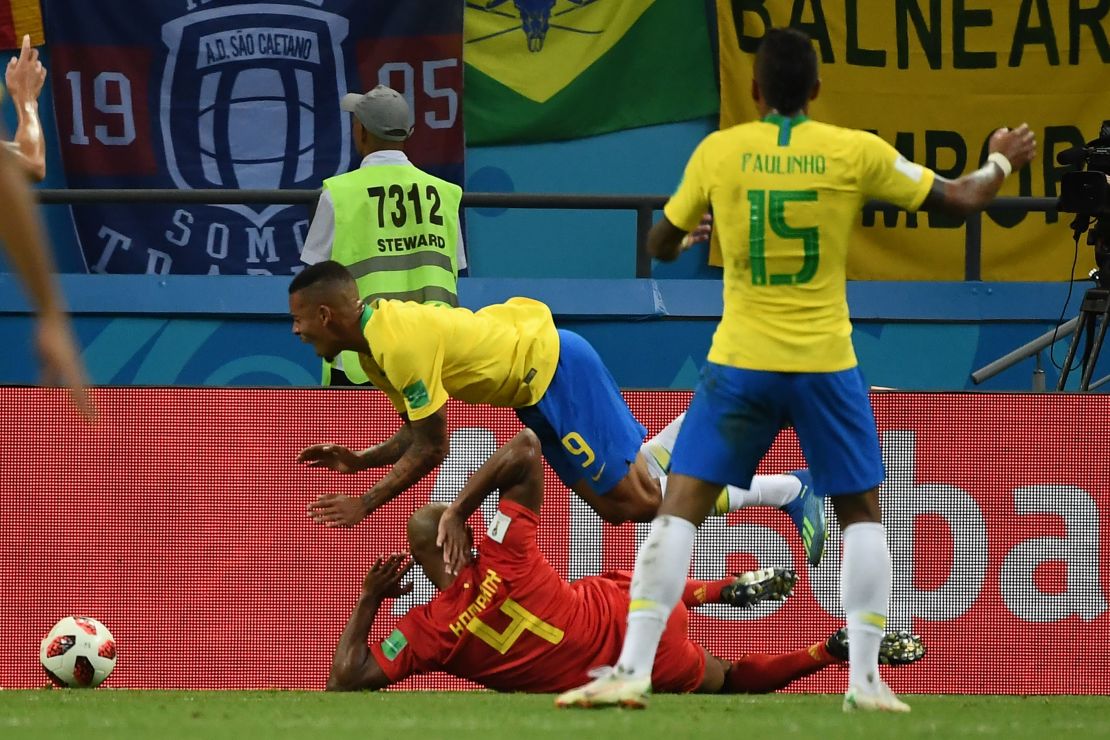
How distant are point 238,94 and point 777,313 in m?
7.19

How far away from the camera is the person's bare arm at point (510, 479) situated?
7398mm

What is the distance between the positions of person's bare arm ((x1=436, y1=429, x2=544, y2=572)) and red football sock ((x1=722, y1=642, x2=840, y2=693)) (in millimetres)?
1210

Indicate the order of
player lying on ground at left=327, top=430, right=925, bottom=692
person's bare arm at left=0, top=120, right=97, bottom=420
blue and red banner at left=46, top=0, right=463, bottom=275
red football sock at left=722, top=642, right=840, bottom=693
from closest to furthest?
person's bare arm at left=0, top=120, right=97, bottom=420, player lying on ground at left=327, top=430, right=925, bottom=692, red football sock at left=722, top=642, right=840, bottom=693, blue and red banner at left=46, top=0, right=463, bottom=275

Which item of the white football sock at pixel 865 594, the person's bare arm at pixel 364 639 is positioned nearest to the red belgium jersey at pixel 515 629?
the person's bare arm at pixel 364 639

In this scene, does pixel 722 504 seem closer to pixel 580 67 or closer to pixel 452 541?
pixel 452 541

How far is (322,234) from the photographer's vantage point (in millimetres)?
8492

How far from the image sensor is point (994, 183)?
578 centimetres

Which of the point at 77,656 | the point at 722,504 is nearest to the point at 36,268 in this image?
the point at 77,656

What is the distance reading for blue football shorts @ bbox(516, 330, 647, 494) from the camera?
7711 mm

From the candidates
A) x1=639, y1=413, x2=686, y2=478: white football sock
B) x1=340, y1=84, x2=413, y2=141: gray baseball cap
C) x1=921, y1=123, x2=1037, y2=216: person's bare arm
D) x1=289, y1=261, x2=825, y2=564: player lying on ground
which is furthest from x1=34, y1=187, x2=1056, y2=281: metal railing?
x1=921, y1=123, x2=1037, y2=216: person's bare arm

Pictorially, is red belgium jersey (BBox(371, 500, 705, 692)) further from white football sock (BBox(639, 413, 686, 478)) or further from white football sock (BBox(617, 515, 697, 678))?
white football sock (BBox(617, 515, 697, 678))

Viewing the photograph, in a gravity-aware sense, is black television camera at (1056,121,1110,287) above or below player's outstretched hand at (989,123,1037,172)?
below

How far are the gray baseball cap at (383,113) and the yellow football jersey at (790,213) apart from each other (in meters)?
2.98

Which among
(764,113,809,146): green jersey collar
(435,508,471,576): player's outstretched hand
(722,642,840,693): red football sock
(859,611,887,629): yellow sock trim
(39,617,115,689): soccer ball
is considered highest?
(764,113,809,146): green jersey collar
